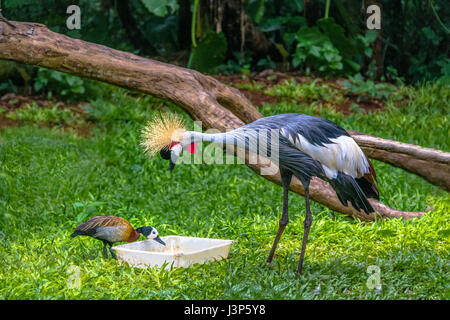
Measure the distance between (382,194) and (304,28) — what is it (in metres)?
4.24

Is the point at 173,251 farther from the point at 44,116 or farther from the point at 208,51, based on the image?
the point at 208,51

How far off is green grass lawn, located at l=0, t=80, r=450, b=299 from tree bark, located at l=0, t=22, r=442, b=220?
754mm

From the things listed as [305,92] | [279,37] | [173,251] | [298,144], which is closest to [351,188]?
[298,144]

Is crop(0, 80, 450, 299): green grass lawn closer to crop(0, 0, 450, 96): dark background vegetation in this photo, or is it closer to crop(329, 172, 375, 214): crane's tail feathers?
crop(329, 172, 375, 214): crane's tail feathers

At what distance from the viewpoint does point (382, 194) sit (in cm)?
629

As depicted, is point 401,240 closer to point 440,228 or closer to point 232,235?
point 440,228

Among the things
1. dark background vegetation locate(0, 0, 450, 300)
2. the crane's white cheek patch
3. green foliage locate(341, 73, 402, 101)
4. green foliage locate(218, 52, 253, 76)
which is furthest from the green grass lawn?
green foliage locate(218, 52, 253, 76)

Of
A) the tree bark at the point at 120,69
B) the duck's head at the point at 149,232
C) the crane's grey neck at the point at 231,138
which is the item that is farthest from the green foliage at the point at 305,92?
the crane's grey neck at the point at 231,138

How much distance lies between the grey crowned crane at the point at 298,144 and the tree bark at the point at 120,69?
92 cm

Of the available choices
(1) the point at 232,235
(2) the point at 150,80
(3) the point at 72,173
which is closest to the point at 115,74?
(2) the point at 150,80

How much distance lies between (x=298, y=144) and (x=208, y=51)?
17.5ft

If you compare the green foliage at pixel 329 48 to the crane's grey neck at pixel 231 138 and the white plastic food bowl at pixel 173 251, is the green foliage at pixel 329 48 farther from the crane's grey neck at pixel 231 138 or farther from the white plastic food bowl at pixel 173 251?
the crane's grey neck at pixel 231 138

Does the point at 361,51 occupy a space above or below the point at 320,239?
above

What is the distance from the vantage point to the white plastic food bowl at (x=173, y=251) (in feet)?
13.1
